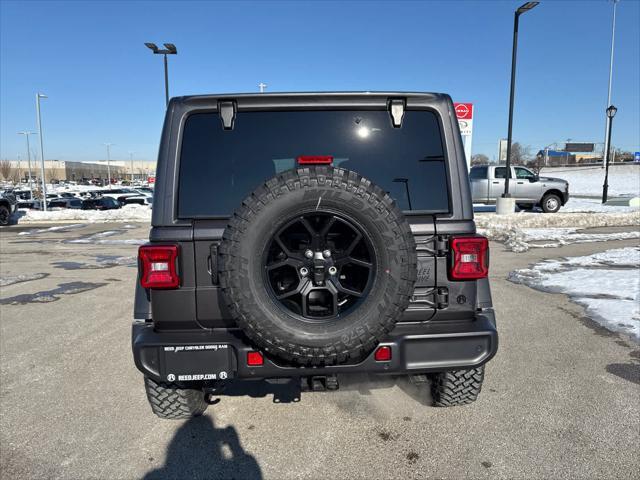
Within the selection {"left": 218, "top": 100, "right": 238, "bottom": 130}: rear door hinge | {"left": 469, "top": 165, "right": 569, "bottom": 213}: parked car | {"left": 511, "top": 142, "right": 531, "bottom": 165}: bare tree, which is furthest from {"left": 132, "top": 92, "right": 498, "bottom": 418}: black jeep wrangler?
{"left": 511, "top": 142, "right": 531, "bottom": 165}: bare tree

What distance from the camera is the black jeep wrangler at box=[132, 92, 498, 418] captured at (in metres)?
2.16

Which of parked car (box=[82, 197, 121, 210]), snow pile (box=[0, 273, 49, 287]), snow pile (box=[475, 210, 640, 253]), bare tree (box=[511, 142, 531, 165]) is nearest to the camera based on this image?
snow pile (box=[0, 273, 49, 287])

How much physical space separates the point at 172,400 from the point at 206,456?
47 cm

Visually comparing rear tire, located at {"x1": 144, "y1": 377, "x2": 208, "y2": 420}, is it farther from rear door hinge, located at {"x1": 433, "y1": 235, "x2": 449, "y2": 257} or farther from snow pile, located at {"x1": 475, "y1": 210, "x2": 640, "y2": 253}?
snow pile, located at {"x1": 475, "y1": 210, "x2": 640, "y2": 253}

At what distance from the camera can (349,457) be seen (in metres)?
2.66

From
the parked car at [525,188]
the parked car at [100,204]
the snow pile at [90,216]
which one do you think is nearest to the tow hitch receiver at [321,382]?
the parked car at [525,188]

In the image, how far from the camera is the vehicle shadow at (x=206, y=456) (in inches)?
99.6

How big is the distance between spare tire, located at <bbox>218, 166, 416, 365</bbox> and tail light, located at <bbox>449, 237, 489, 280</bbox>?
40 centimetres

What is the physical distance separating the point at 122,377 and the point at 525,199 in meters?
18.0

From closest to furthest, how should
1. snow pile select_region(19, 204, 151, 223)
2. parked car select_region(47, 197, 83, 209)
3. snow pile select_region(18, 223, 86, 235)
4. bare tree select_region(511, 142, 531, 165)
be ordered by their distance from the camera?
snow pile select_region(18, 223, 86, 235)
snow pile select_region(19, 204, 151, 223)
parked car select_region(47, 197, 83, 209)
bare tree select_region(511, 142, 531, 165)

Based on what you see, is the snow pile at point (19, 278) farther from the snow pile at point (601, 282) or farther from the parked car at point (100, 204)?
the parked car at point (100, 204)

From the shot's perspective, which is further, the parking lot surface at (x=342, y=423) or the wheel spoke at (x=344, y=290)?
the parking lot surface at (x=342, y=423)

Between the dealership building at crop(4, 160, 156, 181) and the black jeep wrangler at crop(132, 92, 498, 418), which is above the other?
the dealership building at crop(4, 160, 156, 181)

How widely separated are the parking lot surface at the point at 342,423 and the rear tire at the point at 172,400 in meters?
0.10
